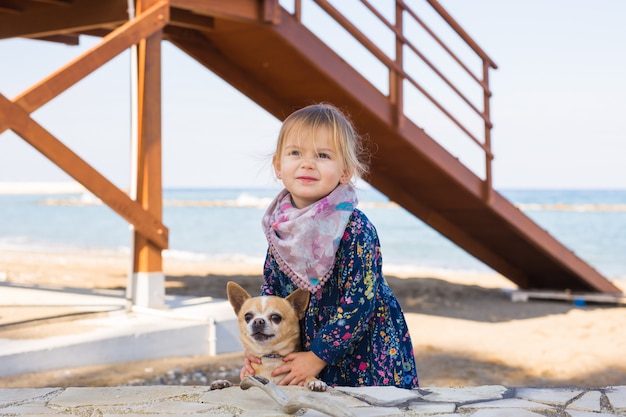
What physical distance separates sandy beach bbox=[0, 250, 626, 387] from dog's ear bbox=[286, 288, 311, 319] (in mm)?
2970

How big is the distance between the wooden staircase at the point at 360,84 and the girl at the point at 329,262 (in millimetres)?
4134

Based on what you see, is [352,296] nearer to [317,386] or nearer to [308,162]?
[317,386]

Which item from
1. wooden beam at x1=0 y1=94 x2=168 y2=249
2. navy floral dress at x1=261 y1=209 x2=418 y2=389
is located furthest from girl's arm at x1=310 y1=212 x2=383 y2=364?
wooden beam at x1=0 y1=94 x2=168 y2=249

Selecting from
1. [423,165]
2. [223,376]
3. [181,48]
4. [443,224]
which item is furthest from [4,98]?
[443,224]

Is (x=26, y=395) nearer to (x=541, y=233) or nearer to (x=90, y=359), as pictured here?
(x=90, y=359)

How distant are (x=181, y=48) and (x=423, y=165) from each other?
2.89 metres

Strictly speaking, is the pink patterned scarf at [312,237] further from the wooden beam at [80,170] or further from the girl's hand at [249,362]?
the wooden beam at [80,170]

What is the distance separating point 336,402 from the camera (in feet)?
7.16

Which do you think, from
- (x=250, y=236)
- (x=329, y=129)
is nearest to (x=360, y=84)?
(x=329, y=129)

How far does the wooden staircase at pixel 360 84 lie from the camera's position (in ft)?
22.6

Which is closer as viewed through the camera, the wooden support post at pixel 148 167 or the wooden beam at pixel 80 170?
the wooden beam at pixel 80 170

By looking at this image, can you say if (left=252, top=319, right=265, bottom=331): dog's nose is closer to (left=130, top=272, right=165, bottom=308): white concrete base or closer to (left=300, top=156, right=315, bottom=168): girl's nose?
(left=300, top=156, right=315, bottom=168): girl's nose

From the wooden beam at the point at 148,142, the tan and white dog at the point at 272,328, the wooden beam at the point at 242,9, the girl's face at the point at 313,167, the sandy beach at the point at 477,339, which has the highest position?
the wooden beam at the point at 242,9

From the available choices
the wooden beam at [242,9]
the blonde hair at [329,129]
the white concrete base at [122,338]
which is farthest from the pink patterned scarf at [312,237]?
the wooden beam at [242,9]
